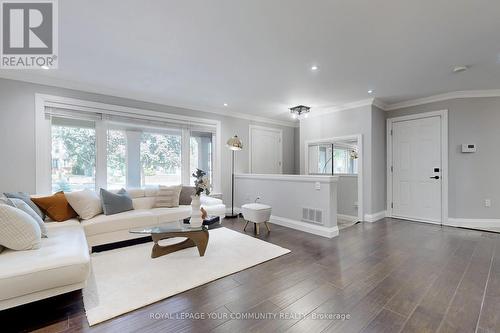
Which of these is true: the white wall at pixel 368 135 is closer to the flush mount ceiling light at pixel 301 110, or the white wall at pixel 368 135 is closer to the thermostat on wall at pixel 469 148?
the flush mount ceiling light at pixel 301 110

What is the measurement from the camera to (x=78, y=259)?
5.92 feet

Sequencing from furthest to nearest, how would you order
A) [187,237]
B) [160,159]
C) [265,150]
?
[265,150]
[160,159]
[187,237]

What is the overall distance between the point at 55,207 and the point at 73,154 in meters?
1.10

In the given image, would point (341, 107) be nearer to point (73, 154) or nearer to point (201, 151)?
point (201, 151)

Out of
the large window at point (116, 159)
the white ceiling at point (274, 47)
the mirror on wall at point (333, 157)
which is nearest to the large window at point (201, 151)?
the white ceiling at point (274, 47)

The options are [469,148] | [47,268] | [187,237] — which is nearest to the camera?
[47,268]

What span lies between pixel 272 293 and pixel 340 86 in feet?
11.2

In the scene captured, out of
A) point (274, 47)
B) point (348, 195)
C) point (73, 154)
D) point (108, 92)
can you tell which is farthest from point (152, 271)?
point (348, 195)

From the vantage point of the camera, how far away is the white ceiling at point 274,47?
198 centimetres

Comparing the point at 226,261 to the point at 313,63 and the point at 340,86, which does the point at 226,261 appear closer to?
the point at 313,63

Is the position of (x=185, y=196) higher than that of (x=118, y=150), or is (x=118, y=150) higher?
(x=118, y=150)

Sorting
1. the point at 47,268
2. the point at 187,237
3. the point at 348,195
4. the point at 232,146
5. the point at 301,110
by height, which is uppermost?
→ the point at 301,110

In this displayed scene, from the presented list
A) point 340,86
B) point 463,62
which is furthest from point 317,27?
point 463,62

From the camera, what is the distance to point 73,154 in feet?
12.1
